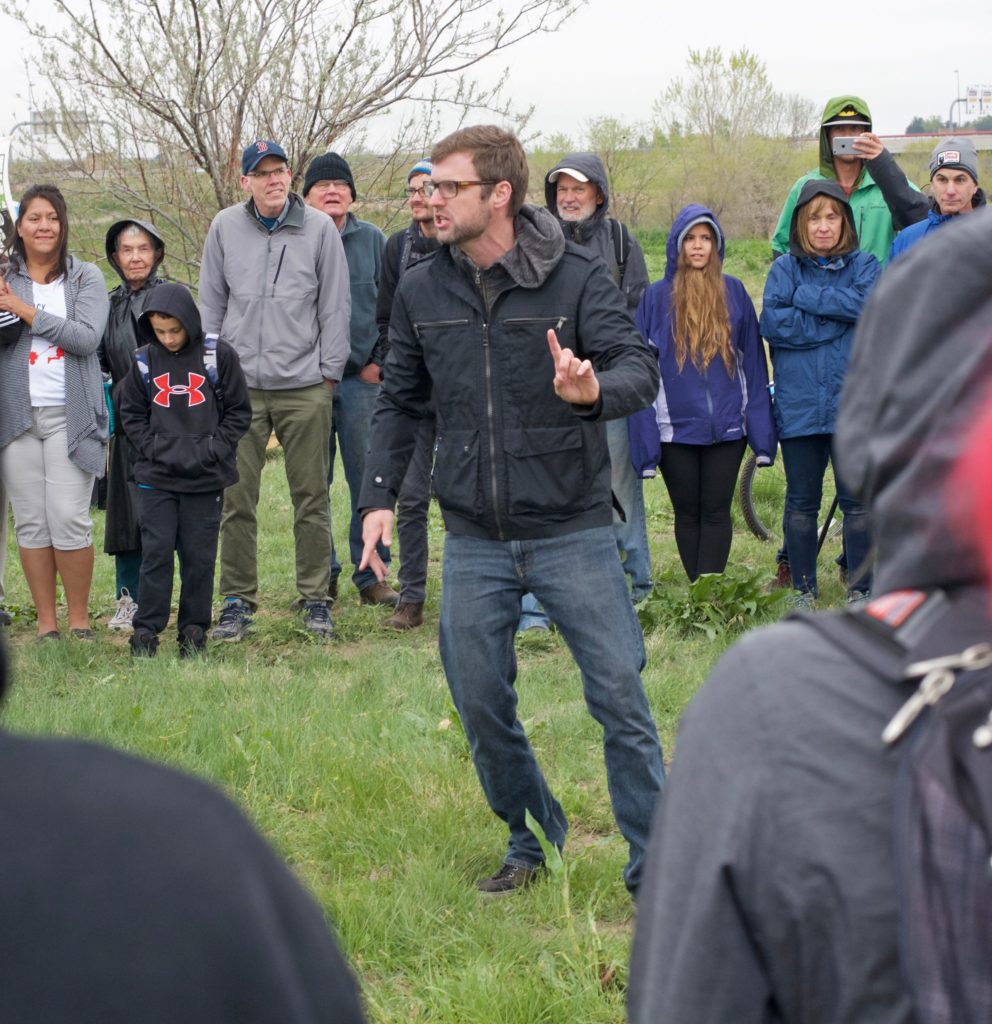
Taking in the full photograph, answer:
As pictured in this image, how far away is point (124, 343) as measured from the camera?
790 cm

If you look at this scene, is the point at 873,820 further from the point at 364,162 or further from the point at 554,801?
the point at 364,162

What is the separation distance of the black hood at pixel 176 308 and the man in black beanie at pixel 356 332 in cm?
129

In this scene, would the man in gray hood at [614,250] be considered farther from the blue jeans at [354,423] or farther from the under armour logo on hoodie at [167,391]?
the under armour logo on hoodie at [167,391]

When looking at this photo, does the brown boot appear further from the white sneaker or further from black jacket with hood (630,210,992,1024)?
black jacket with hood (630,210,992,1024)

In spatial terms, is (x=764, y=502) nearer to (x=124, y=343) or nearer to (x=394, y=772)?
(x=124, y=343)

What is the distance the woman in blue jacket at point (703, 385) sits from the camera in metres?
7.41

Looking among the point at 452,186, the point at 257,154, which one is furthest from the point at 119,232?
the point at 452,186

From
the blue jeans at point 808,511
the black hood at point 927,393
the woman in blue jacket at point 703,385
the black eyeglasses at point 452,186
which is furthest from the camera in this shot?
the blue jeans at point 808,511

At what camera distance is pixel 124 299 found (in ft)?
26.1

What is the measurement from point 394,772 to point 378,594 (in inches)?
132

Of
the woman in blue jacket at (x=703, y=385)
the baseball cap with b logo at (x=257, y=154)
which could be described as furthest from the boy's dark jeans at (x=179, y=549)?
the woman in blue jacket at (x=703, y=385)

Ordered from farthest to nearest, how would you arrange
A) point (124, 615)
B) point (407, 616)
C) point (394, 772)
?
point (124, 615) → point (407, 616) → point (394, 772)

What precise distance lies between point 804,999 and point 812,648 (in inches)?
12.8

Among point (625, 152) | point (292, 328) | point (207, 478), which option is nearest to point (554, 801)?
point (207, 478)
